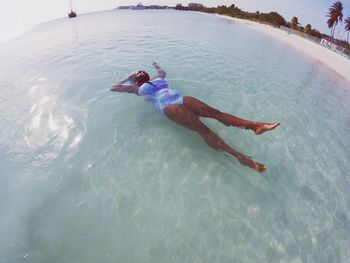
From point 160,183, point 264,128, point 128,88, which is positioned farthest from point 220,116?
point 128,88

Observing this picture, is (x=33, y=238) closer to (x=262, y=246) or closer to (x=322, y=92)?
(x=262, y=246)

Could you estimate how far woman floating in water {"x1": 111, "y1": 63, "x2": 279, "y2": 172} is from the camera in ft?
15.1

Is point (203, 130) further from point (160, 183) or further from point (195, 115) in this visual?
point (160, 183)

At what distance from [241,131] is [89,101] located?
15.4ft

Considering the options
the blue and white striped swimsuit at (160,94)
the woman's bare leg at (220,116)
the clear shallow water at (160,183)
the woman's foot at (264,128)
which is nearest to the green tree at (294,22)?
the clear shallow water at (160,183)

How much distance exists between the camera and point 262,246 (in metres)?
3.74

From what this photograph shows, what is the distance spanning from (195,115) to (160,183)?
1629 millimetres

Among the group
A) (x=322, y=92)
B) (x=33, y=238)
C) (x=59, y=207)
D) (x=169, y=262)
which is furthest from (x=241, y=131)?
(x=322, y=92)

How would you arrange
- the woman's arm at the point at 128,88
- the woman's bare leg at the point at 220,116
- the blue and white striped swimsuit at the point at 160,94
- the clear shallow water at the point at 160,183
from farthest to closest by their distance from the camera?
the woman's arm at the point at 128,88
the blue and white striped swimsuit at the point at 160,94
the woman's bare leg at the point at 220,116
the clear shallow water at the point at 160,183

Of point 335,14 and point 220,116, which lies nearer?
point 220,116

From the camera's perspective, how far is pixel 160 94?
5785mm

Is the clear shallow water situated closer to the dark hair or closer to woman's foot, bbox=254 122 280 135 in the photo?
the dark hair

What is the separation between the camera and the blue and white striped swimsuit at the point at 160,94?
18.1 ft

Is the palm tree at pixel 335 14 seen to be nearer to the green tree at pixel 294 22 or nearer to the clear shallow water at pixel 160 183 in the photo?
the green tree at pixel 294 22
